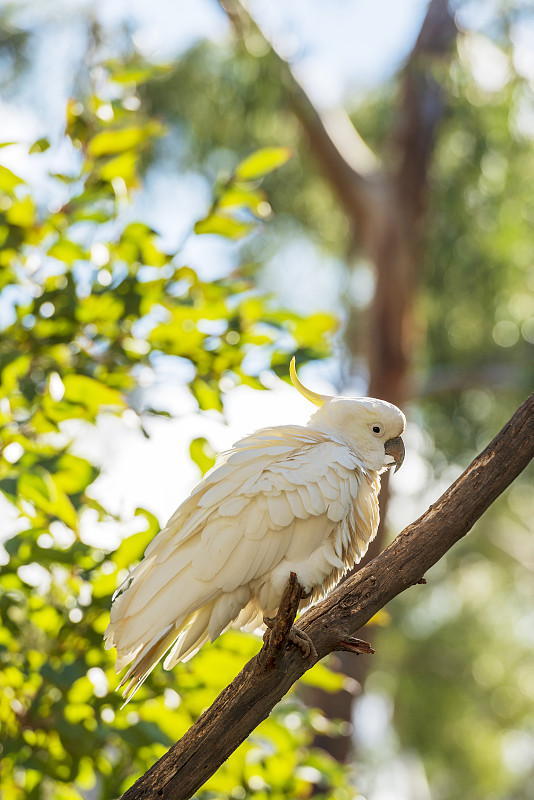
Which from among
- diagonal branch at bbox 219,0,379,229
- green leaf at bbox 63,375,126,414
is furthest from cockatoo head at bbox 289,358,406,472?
diagonal branch at bbox 219,0,379,229

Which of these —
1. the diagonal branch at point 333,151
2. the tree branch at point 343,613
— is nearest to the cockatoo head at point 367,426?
the tree branch at point 343,613

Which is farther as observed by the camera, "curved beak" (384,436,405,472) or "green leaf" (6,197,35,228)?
"green leaf" (6,197,35,228)

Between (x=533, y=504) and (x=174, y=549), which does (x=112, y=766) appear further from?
(x=533, y=504)

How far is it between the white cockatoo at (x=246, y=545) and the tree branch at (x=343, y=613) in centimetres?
15

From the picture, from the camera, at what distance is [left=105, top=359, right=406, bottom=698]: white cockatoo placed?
131 cm

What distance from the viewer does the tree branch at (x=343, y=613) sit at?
114 centimetres

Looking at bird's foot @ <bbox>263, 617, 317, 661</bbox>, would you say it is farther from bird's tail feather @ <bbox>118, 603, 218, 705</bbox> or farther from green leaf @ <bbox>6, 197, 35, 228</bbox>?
green leaf @ <bbox>6, 197, 35, 228</bbox>

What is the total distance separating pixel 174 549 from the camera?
4.43 ft

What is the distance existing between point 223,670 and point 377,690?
5795mm

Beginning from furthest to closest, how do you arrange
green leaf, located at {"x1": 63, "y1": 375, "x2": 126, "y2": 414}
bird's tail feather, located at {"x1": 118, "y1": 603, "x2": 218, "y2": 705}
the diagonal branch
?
the diagonal branch < green leaf, located at {"x1": 63, "y1": 375, "x2": 126, "y2": 414} < bird's tail feather, located at {"x1": 118, "y1": 603, "x2": 218, "y2": 705}

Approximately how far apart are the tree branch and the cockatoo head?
0.32 metres

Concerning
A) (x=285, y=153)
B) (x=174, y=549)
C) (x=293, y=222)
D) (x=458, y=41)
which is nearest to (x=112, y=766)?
(x=174, y=549)

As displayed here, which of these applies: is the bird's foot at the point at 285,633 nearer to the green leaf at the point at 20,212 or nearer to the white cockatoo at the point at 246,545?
the white cockatoo at the point at 246,545

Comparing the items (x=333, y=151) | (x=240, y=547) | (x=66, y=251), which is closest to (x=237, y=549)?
(x=240, y=547)
